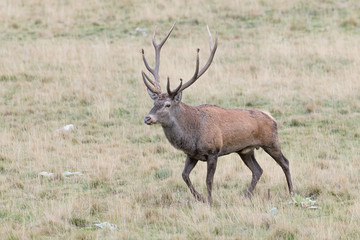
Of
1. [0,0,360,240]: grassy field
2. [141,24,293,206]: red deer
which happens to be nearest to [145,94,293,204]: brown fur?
[141,24,293,206]: red deer

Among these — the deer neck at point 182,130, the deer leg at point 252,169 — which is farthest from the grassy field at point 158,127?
the deer neck at point 182,130

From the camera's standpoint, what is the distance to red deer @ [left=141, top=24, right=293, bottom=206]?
879cm

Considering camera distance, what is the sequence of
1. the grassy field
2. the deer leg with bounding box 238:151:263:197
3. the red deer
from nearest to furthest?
1. the grassy field
2. the red deer
3. the deer leg with bounding box 238:151:263:197

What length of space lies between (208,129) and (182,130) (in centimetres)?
34

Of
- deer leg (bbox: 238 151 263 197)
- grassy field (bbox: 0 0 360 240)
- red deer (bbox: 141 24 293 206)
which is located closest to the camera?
grassy field (bbox: 0 0 360 240)

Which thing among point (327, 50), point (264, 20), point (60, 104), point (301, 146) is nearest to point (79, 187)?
point (301, 146)

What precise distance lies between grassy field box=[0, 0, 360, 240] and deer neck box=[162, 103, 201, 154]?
713 mm

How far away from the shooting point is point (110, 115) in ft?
45.9

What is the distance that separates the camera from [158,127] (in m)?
13.2

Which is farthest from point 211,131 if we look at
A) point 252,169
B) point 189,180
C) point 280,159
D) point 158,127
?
point 158,127

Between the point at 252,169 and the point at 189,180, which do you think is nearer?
the point at 189,180

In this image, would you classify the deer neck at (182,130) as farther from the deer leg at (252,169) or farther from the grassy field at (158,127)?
the deer leg at (252,169)

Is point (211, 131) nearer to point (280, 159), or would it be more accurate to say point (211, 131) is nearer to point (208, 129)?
point (208, 129)

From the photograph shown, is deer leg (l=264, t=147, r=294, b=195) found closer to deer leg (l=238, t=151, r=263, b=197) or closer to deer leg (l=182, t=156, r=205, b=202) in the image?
deer leg (l=238, t=151, r=263, b=197)
